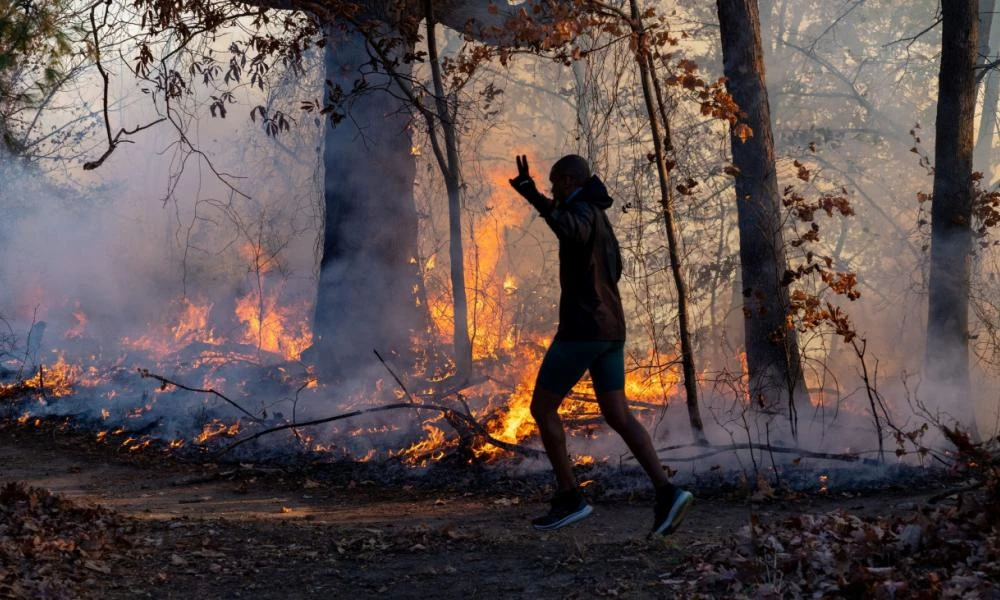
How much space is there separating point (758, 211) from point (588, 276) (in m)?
3.96

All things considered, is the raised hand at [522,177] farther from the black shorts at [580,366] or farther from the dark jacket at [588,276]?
the black shorts at [580,366]

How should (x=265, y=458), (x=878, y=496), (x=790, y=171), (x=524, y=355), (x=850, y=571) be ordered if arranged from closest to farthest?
(x=850, y=571)
(x=878, y=496)
(x=265, y=458)
(x=524, y=355)
(x=790, y=171)

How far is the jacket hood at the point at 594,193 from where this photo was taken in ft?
17.8

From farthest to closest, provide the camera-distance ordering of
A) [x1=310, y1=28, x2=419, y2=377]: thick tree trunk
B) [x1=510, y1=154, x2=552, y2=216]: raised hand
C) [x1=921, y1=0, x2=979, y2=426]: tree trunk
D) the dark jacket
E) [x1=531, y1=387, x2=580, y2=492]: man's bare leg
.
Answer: [x1=310, y1=28, x2=419, y2=377]: thick tree trunk → [x1=921, y1=0, x2=979, y2=426]: tree trunk → [x1=531, y1=387, x2=580, y2=492]: man's bare leg → the dark jacket → [x1=510, y1=154, x2=552, y2=216]: raised hand

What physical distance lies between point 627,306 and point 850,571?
62.4ft

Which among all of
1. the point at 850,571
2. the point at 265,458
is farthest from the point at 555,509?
the point at 265,458

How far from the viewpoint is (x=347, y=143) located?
1152 centimetres

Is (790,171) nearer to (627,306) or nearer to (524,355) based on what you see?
(627,306)

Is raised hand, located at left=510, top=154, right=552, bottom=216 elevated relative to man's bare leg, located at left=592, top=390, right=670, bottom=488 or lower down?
elevated

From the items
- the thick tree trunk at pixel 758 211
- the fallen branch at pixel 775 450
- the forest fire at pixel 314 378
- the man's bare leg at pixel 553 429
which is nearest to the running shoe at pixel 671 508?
the man's bare leg at pixel 553 429

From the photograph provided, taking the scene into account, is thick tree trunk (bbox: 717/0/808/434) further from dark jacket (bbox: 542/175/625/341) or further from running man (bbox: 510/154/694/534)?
dark jacket (bbox: 542/175/625/341)

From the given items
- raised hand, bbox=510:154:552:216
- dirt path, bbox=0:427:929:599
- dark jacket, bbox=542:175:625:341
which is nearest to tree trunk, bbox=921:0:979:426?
dirt path, bbox=0:427:929:599

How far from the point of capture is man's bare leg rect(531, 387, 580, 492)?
17.8 feet

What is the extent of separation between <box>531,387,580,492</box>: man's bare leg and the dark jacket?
14.6 inches
